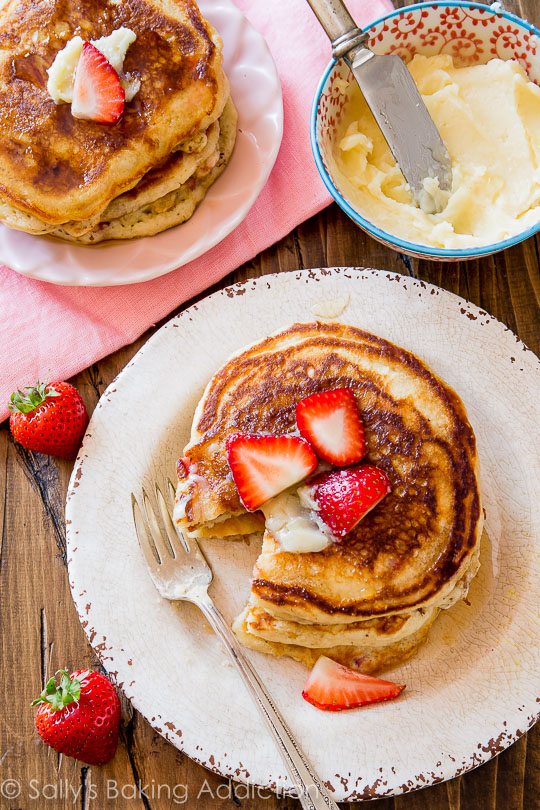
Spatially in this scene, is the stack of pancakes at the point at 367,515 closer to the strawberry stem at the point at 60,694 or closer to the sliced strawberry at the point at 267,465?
the sliced strawberry at the point at 267,465

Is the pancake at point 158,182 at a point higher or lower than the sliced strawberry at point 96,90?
lower

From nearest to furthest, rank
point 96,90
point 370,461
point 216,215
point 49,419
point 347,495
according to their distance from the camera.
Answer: point 347,495
point 370,461
point 96,90
point 49,419
point 216,215

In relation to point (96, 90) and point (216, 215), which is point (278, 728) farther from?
point (96, 90)

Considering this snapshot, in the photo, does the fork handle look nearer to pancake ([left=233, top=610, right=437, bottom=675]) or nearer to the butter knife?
pancake ([left=233, top=610, right=437, bottom=675])

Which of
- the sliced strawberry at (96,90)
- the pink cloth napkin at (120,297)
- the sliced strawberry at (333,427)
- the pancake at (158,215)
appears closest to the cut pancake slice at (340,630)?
the sliced strawberry at (333,427)

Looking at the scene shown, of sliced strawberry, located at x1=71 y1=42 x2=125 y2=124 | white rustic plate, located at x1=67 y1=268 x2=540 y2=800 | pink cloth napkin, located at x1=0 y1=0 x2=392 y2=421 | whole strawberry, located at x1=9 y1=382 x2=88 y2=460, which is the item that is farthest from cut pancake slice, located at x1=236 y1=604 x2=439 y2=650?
sliced strawberry, located at x1=71 y1=42 x2=125 y2=124

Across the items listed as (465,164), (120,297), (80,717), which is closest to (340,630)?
(80,717)
